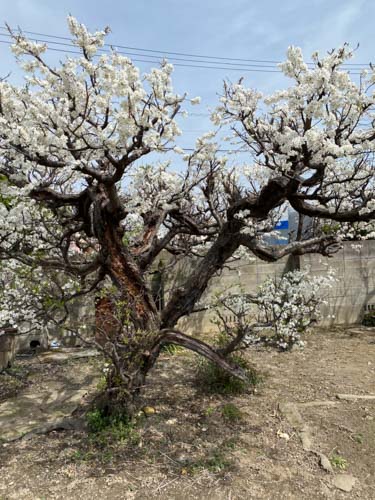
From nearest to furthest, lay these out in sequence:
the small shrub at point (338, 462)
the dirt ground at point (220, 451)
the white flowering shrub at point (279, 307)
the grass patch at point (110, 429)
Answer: the dirt ground at point (220, 451)
the small shrub at point (338, 462)
the grass patch at point (110, 429)
the white flowering shrub at point (279, 307)

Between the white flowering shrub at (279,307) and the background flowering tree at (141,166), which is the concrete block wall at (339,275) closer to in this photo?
the white flowering shrub at (279,307)

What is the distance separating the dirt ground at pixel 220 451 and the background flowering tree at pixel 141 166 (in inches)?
21.4

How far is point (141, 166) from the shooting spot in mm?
4266

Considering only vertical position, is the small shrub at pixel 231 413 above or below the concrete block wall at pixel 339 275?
below

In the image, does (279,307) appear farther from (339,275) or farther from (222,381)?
(339,275)

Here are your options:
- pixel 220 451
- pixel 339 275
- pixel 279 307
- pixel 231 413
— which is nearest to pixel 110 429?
pixel 220 451

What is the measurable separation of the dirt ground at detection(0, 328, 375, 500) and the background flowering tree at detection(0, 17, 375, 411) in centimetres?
54

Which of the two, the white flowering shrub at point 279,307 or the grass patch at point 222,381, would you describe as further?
the white flowering shrub at point 279,307

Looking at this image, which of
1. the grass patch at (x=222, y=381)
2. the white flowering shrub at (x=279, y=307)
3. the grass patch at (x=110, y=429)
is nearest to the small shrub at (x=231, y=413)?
the grass patch at (x=222, y=381)

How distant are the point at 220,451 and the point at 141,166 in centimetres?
291

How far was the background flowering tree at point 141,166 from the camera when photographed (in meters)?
2.97

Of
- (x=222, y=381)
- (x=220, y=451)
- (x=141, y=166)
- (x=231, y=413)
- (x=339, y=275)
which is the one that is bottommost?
(x=220, y=451)

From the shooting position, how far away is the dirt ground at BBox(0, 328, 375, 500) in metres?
2.90

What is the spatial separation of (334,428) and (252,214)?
7.24 feet
